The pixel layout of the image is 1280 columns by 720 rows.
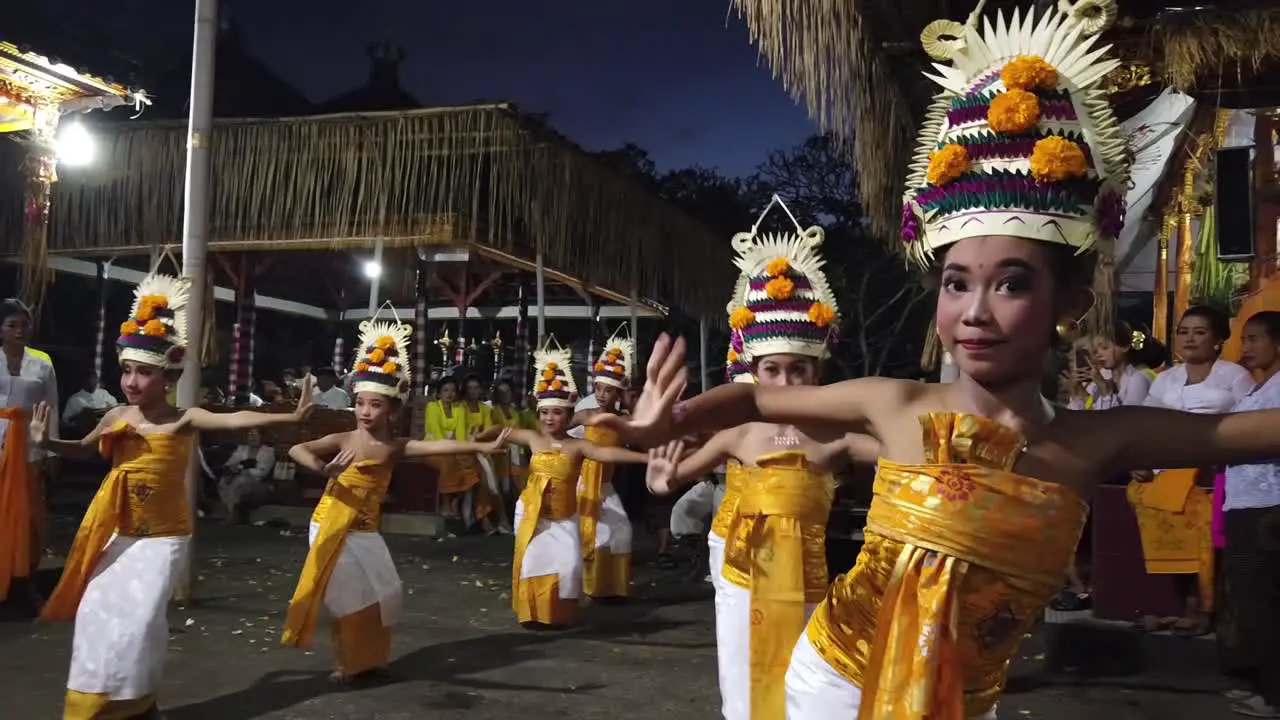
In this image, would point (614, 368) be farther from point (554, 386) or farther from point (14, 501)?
point (14, 501)

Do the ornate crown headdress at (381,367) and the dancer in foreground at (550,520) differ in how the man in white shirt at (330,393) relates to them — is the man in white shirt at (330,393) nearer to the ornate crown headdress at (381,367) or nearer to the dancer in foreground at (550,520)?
the dancer in foreground at (550,520)

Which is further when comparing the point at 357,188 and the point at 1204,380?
the point at 357,188

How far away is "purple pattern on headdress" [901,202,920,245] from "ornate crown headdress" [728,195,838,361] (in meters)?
1.99

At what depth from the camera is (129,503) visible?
5.06m

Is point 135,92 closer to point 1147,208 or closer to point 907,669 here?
point 907,669

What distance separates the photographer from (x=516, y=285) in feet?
59.1

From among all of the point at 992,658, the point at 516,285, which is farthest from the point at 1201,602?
the point at 516,285

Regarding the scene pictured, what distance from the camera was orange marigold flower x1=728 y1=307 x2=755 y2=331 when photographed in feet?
15.5

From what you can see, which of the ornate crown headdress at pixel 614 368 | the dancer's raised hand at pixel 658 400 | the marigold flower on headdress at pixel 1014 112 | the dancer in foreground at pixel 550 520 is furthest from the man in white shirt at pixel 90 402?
the marigold flower on headdress at pixel 1014 112

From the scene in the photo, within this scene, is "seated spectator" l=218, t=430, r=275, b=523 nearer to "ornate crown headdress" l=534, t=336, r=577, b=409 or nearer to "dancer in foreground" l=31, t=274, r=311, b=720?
"ornate crown headdress" l=534, t=336, r=577, b=409

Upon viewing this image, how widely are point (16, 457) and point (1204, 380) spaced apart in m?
7.92

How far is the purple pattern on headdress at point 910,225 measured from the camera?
2.47 m

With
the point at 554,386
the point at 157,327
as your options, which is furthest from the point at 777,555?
the point at 554,386

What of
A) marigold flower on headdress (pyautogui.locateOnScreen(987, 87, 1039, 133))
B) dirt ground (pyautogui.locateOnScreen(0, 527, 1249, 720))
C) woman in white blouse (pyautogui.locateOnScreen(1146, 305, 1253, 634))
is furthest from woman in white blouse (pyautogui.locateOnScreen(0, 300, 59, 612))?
woman in white blouse (pyautogui.locateOnScreen(1146, 305, 1253, 634))
